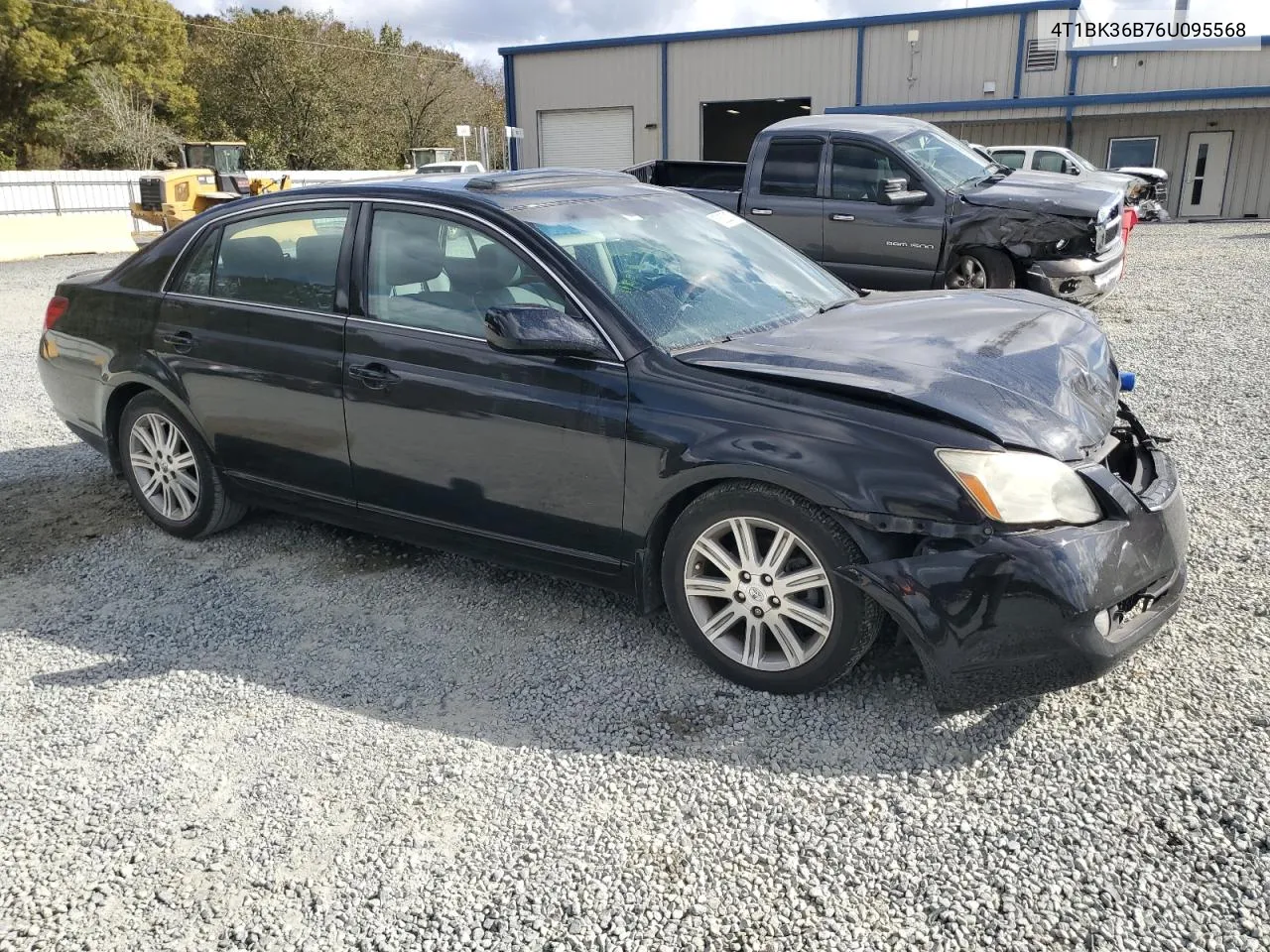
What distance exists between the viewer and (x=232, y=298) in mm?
4457

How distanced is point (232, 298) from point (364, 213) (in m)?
0.83

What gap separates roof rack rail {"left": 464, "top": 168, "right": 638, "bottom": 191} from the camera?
4070 millimetres

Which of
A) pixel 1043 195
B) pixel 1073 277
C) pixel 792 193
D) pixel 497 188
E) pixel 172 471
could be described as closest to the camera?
pixel 497 188

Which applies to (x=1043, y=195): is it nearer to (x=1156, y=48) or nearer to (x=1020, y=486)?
(x=1020, y=486)

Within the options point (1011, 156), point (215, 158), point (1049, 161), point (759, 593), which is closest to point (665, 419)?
point (759, 593)

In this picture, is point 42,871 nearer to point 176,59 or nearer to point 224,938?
point 224,938

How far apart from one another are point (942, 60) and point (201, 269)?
1096 inches

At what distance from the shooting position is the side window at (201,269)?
4.59m

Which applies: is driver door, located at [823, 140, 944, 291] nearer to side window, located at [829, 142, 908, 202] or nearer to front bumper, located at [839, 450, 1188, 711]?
side window, located at [829, 142, 908, 202]

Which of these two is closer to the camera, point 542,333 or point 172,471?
point 542,333

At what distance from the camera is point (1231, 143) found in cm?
2681

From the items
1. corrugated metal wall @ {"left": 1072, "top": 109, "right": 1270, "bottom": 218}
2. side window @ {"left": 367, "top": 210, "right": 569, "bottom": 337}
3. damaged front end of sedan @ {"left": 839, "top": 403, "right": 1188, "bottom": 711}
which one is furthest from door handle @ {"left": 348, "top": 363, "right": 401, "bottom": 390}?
corrugated metal wall @ {"left": 1072, "top": 109, "right": 1270, "bottom": 218}

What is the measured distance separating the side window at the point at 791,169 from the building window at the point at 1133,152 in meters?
21.5

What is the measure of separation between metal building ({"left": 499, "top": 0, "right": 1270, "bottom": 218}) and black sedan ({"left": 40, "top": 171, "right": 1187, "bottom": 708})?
83.4 feet
